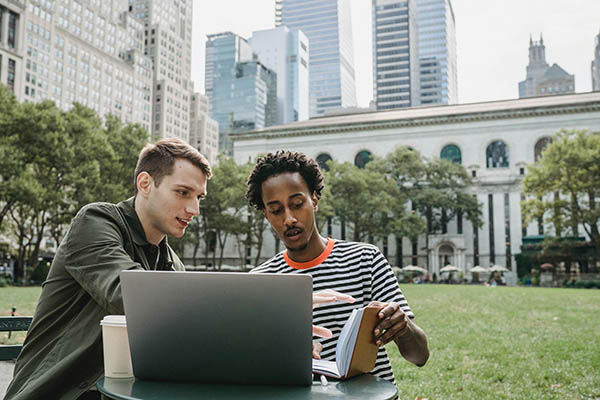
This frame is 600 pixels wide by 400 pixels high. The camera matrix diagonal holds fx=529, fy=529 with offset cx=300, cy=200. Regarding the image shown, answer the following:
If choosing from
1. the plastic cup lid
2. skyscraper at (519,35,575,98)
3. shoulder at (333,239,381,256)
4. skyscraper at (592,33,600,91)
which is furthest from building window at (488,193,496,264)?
skyscraper at (519,35,575,98)

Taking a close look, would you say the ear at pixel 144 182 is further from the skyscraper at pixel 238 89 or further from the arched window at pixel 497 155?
the skyscraper at pixel 238 89

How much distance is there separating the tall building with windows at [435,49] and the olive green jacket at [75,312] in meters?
144

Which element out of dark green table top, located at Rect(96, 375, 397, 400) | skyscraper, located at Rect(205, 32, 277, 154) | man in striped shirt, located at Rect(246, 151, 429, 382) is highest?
skyscraper, located at Rect(205, 32, 277, 154)

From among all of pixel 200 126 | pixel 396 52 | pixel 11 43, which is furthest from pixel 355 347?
pixel 396 52

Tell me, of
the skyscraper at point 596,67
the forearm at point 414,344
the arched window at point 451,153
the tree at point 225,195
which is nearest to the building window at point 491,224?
the arched window at point 451,153

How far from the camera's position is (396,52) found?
450 feet

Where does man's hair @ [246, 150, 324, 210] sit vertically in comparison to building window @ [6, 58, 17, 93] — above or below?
below

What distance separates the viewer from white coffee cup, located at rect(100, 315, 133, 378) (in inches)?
78.7

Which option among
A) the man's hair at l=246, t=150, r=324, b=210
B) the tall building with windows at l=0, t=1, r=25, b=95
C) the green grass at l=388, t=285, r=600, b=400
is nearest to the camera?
the man's hair at l=246, t=150, r=324, b=210

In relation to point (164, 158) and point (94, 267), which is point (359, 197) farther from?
point (94, 267)

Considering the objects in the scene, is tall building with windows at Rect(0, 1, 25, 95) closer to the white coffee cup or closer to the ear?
the ear

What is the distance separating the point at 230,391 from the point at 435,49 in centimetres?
14764

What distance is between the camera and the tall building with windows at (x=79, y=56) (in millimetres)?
73875

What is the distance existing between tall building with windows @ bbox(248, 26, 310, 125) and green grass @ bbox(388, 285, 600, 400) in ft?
479
